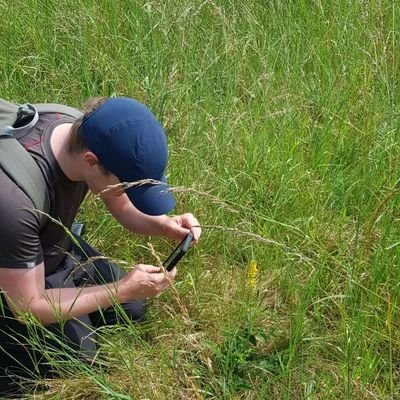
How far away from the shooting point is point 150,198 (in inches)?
77.9

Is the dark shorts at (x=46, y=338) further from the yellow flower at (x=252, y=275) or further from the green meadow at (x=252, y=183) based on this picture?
the yellow flower at (x=252, y=275)

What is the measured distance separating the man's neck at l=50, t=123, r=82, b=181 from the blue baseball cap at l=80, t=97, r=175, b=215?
93 millimetres

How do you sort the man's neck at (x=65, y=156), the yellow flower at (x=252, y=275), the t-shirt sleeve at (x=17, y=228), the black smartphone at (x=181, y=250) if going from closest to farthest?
the t-shirt sleeve at (x=17, y=228)
the man's neck at (x=65, y=156)
the black smartphone at (x=181, y=250)
the yellow flower at (x=252, y=275)

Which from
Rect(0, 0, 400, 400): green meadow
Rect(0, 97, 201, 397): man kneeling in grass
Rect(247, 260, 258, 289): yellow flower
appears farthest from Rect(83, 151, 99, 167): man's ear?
Rect(247, 260, 258, 289): yellow flower

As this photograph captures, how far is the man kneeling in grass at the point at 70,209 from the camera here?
184cm

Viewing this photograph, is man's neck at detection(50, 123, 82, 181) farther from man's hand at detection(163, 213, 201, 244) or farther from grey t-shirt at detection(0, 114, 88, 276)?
man's hand at detection(163, 213, 201, 244)

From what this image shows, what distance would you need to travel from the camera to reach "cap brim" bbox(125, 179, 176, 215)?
1970 millimetres

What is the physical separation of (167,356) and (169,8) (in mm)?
1622

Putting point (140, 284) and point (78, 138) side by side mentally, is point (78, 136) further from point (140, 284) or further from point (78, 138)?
point (140, 284)

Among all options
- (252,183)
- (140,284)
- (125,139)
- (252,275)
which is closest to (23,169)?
(125,139)

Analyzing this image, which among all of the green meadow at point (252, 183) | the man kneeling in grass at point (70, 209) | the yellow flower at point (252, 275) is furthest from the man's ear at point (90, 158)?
the yellow flower at point (252, 275)

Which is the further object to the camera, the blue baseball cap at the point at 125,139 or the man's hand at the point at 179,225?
the man's hand at the point at 179,225

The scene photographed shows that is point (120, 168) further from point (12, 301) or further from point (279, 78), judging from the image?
point (279, 78)

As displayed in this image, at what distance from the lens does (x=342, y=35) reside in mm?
3148
